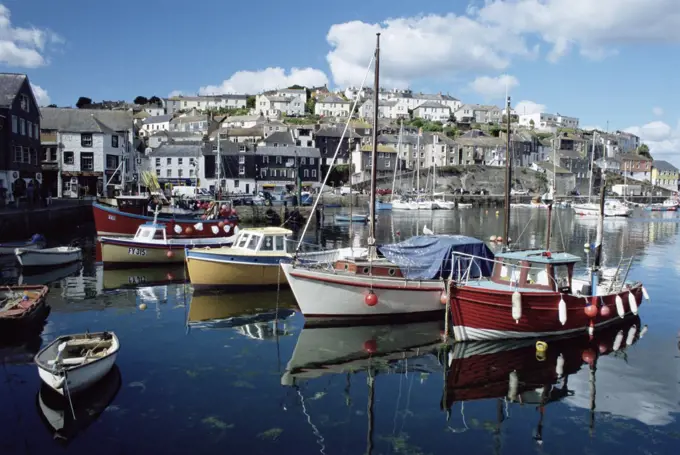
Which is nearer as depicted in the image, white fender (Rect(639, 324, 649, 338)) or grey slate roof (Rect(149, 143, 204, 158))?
white fender (Rect(639, 324, 649, 338))

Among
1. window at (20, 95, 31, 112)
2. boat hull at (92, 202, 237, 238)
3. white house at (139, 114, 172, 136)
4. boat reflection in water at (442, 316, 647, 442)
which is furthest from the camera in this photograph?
white house at (139, 114, 172, 136)

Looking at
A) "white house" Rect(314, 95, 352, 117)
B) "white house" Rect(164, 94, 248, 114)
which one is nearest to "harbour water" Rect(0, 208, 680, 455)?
"white house" Rect(314, 95, 352, 117)

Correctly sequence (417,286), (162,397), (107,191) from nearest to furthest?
(162,397) → (417,286) → (107,191)

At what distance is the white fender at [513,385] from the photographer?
13977 millimetres

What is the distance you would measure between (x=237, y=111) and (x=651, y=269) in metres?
143

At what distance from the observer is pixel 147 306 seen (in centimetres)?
2242

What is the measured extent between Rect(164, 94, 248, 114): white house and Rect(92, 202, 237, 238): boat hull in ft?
470

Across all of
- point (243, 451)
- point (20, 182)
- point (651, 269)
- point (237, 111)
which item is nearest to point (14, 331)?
point (243, 451)

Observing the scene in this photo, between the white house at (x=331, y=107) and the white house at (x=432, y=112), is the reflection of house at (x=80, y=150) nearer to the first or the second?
the white house at (x=331, y=107)

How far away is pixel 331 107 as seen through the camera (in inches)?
6772

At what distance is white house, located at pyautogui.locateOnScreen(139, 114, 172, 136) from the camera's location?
140m

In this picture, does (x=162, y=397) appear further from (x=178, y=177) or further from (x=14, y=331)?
(x=178, y=177)

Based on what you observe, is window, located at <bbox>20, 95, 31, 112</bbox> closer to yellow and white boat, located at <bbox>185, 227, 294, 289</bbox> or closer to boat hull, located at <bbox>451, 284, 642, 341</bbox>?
yellow and white boat, located at <bbox>185, 227, 294, 289</bbox>

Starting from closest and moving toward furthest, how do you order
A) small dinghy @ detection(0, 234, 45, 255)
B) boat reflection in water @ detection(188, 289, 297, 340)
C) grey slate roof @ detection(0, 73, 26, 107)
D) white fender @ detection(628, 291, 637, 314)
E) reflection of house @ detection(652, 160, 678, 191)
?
white fender @ detection(628, 291, 637, 314), boat reflection in water @ detection(188, 289, 297, 340), small dinghy @ detection(0, 234, 45, 255), grey slate roof @ detection(0, 73, 26, 107), reflection of house @ detection(652, 160, 678, 191)
